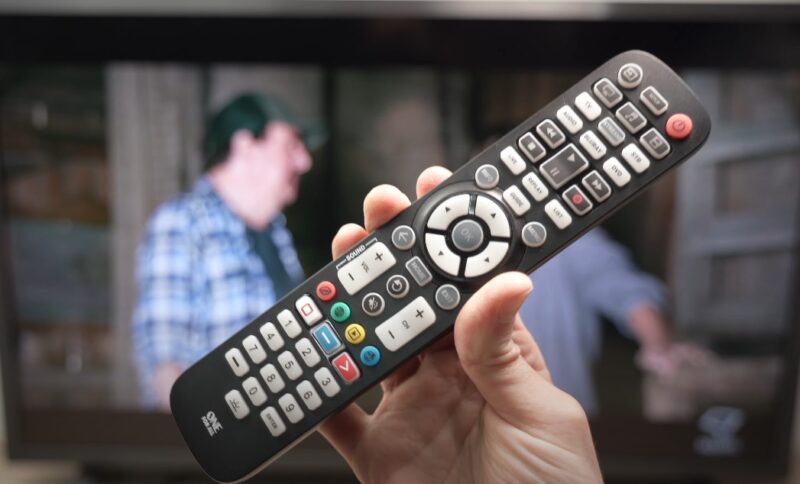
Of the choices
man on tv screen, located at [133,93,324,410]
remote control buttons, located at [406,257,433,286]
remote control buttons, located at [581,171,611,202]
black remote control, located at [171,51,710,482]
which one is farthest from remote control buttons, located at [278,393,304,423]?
man on tv screen, located at [133,93,324,410]

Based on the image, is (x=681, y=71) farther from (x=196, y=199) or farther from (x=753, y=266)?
(x=196, y=199)

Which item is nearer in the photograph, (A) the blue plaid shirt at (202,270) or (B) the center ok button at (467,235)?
(B) the center ok button at (467,235)

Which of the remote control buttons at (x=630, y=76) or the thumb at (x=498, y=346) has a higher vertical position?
the remote control buttons at (x=630, y=76)

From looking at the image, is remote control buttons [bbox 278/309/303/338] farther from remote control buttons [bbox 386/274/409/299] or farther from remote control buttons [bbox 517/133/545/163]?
remote control buttons [bbox 517/133/545/163]

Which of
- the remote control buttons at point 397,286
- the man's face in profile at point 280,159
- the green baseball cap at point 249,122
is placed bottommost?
the remote control buttons at point 397,286

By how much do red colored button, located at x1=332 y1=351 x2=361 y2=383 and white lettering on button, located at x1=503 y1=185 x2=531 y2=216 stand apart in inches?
5.1

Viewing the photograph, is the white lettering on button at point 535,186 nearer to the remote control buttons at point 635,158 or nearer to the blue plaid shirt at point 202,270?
the remote control buttons at point 635,158

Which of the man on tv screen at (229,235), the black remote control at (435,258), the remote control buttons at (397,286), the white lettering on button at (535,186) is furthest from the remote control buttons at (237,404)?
the man on tv screen at (229,235)

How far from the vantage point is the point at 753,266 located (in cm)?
78

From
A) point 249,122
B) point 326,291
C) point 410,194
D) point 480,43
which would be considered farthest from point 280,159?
point 326,291

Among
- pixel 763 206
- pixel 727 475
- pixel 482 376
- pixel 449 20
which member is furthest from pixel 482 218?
pixel 727 475

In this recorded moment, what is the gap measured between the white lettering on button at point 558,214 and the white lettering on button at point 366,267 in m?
0.09

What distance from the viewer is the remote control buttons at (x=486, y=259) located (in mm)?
374

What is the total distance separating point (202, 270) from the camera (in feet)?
2.61
